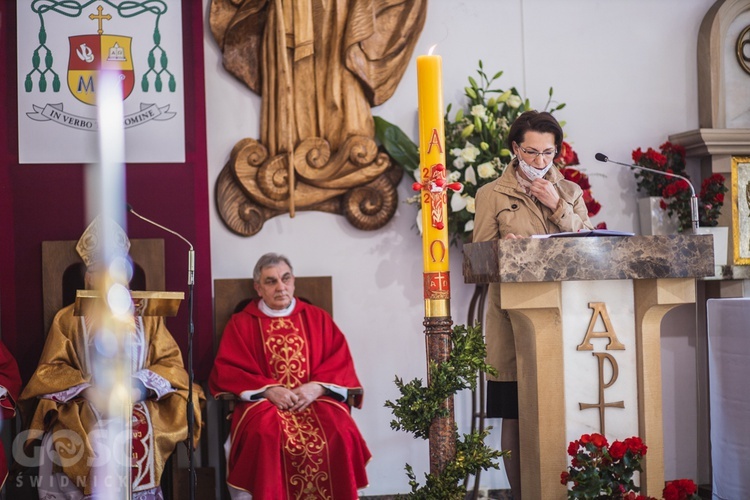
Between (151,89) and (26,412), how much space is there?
1.88m

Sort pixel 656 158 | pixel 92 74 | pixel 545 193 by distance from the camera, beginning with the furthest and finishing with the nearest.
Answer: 1. pixel 656 158
2. pixel 92 74
3. pixel 545 193

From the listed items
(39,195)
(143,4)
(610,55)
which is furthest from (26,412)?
(610,55)

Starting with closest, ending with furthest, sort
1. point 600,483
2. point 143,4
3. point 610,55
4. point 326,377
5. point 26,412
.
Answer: point 600,483, point 26,412, point 326,377, point 143,4, point 610,55

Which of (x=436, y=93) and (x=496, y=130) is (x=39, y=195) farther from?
(x=436, y=93)

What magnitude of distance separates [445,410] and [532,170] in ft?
3.76

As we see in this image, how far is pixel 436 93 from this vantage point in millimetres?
2773

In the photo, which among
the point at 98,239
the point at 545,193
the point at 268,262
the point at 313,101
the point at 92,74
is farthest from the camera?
the point at 313,101

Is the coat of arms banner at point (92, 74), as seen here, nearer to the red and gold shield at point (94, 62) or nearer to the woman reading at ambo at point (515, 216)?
the red and gold shield at point (94, 62)

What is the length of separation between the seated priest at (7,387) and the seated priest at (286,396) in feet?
3.17

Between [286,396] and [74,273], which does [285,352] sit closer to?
[286,396]

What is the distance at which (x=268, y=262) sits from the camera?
4824 millimetres

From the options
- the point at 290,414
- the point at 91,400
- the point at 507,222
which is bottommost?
the point at 290,414

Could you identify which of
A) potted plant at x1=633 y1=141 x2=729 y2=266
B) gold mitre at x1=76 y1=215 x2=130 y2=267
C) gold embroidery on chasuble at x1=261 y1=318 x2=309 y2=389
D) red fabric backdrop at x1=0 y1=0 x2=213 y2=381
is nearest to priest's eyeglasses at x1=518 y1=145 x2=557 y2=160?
gold embroidery on chasuble at x1=261 y1=318 x2=309 y2=389

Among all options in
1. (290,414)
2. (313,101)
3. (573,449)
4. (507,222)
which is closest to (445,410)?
(573,449)
